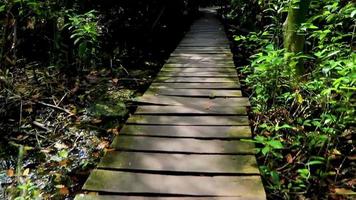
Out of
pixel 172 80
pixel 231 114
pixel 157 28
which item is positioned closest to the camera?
pixel 231 114

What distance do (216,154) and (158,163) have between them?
1.63 feet

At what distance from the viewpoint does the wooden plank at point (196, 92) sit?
440cm

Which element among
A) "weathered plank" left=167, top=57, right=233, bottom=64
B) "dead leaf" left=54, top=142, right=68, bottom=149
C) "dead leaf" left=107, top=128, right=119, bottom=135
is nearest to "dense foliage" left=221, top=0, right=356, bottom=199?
"weathered plank" left=167, top=57, right=233, bottom=64

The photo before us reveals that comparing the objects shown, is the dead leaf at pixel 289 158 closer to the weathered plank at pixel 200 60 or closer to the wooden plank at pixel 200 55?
the weathered plank at pixel 200 60

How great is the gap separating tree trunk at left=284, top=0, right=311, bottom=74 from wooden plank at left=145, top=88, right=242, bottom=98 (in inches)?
40.5

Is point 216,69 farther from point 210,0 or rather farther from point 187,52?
point 210,0

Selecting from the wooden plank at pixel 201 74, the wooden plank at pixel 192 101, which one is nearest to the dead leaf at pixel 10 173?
the wooden plank at pixel 192 101

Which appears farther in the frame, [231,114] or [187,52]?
[187,52]

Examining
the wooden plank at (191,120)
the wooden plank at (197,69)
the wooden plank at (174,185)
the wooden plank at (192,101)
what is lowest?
the wooden plank at (197,69)

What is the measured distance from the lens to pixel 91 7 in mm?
6992

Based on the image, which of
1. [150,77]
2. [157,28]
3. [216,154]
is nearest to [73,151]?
[216,154]

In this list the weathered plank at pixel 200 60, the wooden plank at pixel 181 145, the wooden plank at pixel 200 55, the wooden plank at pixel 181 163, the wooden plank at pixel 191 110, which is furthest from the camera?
the wooden plank at pixel 200 55

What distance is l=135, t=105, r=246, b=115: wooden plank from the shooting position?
149 inches

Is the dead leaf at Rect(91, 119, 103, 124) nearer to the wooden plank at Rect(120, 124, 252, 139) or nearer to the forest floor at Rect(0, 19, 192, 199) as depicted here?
the forest floor at Rect(0, 19, 192, 199)
